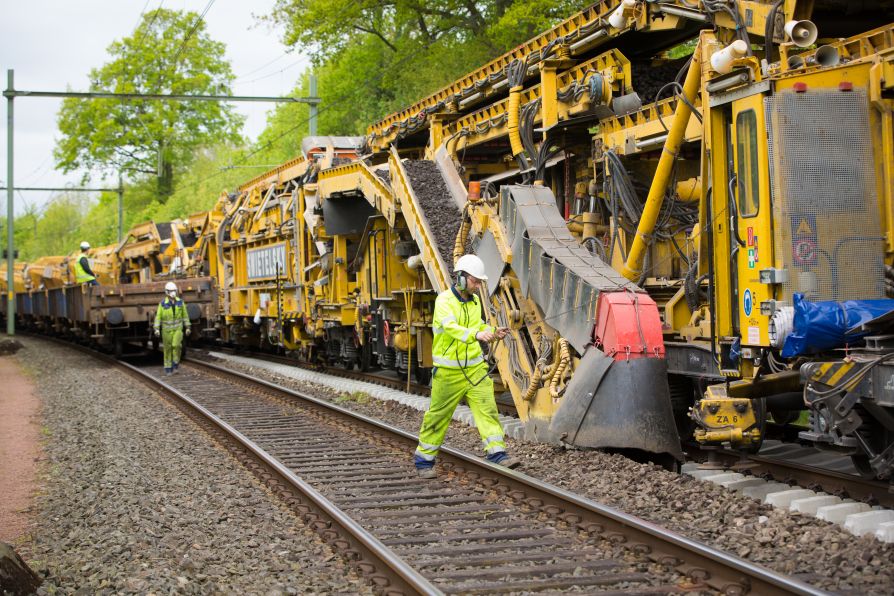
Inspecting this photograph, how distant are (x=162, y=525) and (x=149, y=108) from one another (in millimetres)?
51672

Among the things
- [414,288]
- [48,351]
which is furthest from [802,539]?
[48,351]

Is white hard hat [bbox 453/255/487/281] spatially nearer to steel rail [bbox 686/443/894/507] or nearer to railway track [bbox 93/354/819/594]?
railway track [bbox 93/354/819/594]

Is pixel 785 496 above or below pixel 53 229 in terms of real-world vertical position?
below

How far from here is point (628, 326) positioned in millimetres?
8266

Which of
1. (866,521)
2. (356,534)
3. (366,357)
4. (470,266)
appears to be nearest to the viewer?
(866,521)

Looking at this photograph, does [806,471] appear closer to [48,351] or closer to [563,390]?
[563,390]

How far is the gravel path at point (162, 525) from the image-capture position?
19.1ft

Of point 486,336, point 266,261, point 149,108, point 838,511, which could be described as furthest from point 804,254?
point 149,108

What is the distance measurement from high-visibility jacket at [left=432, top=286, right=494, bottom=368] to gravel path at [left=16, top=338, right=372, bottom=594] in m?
1.86

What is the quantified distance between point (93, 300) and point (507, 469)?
16.1m

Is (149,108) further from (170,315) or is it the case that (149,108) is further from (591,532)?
(591,532)

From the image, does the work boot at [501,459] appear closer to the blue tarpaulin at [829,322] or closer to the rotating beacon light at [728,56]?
the blue tarpaulin at [829,322]

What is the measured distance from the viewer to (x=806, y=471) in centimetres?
784

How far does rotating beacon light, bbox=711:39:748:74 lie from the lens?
23.0 feet
